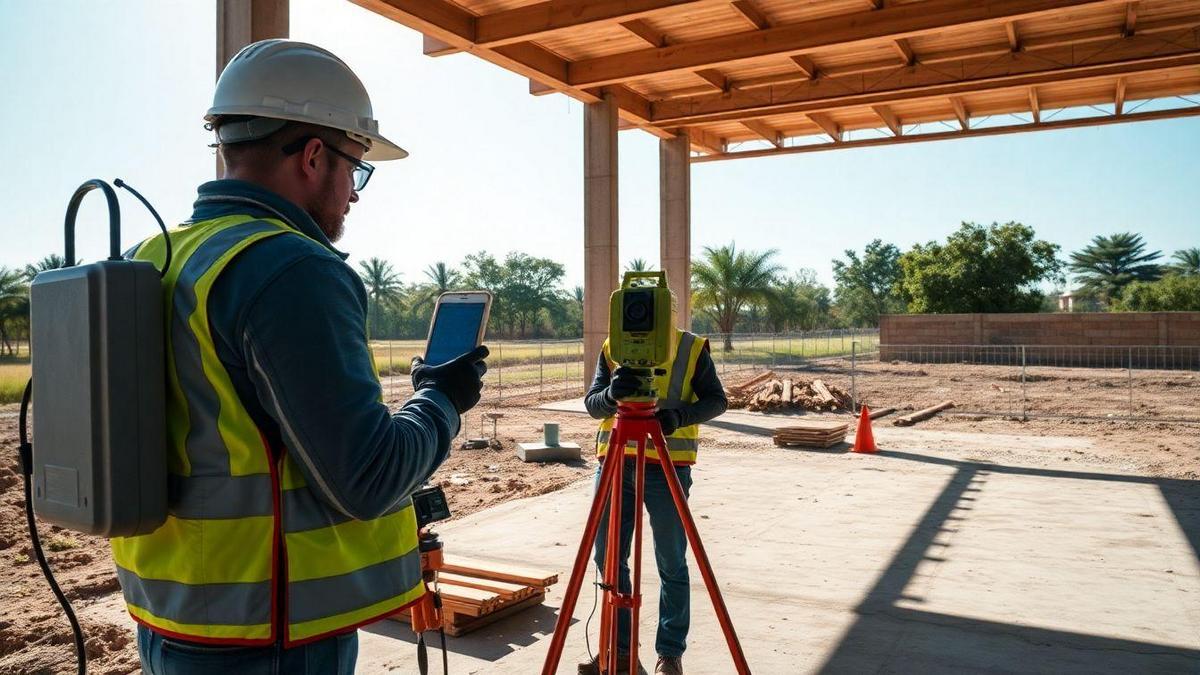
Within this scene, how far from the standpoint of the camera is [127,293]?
1483 mm

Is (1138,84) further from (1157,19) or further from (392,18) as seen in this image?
(392,18)

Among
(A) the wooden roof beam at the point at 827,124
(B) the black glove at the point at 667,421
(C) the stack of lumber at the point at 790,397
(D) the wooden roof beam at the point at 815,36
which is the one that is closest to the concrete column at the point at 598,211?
(D) the wooden roof beam at the point at 815,36

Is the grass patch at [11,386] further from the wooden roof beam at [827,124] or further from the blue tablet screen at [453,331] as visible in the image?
the blue tablet screen at [453,331]

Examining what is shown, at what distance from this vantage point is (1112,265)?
241ft

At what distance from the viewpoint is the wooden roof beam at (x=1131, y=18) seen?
12.9 meters

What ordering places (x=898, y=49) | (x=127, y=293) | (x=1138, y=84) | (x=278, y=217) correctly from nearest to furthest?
(x=127, y=293), (x=278, y=217), (x=898, y=49), (x=1138, y=84)

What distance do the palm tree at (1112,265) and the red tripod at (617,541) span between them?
78865 mm

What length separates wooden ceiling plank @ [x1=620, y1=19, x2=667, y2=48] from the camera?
13.8 metres

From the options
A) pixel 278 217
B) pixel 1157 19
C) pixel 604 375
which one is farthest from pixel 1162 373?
pixel 278 217

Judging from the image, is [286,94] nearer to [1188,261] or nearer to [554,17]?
[554,17]

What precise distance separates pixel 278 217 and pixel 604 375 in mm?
2816

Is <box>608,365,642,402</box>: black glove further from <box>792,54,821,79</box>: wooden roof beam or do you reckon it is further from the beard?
<box>792,54,821,79</box>: wooden roof beam

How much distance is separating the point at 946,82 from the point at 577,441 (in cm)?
949

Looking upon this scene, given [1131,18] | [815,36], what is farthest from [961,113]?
[815,36]
